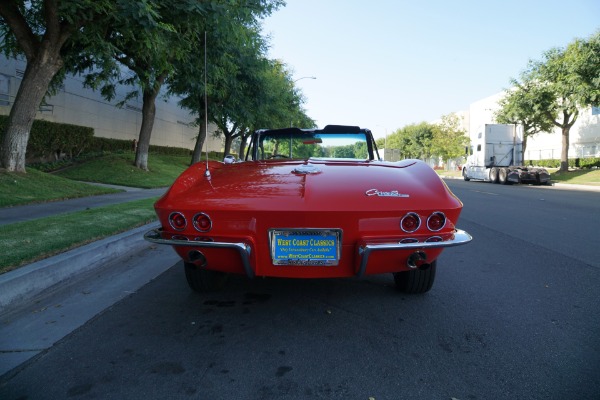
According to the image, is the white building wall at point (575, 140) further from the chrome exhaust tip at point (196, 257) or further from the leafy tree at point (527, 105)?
the chrome exhaust tip at point (196, 257)

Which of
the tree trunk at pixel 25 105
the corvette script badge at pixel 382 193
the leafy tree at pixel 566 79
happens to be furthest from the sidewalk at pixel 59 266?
the leafy tree at pixel 566 79

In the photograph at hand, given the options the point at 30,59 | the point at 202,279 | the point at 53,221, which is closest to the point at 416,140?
the point at 30,59

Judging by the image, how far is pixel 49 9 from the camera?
385 inches

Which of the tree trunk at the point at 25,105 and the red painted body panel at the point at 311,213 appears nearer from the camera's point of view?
the red painted body panel at the point at 311,213

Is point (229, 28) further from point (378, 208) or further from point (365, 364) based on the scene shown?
point (365, 364)

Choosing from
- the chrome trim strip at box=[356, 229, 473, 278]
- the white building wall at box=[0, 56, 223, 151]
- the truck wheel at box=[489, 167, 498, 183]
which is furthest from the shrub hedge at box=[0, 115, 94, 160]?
the truck wheel at box=[489, 167, 498, 183]

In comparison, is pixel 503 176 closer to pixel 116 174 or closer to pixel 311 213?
pixel 116 174

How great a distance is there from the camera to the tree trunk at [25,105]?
10516 mm

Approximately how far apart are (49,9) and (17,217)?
5.79 m

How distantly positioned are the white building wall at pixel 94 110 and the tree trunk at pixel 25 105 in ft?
18.1

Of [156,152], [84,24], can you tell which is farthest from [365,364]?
[156,152]

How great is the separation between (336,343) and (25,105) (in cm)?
1120

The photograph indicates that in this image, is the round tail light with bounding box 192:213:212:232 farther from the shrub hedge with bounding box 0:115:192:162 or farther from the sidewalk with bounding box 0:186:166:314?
the shrub hedge with bounding box 0:115:192:162

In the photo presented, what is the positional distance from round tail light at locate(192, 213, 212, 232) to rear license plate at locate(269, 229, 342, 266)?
45 cm
